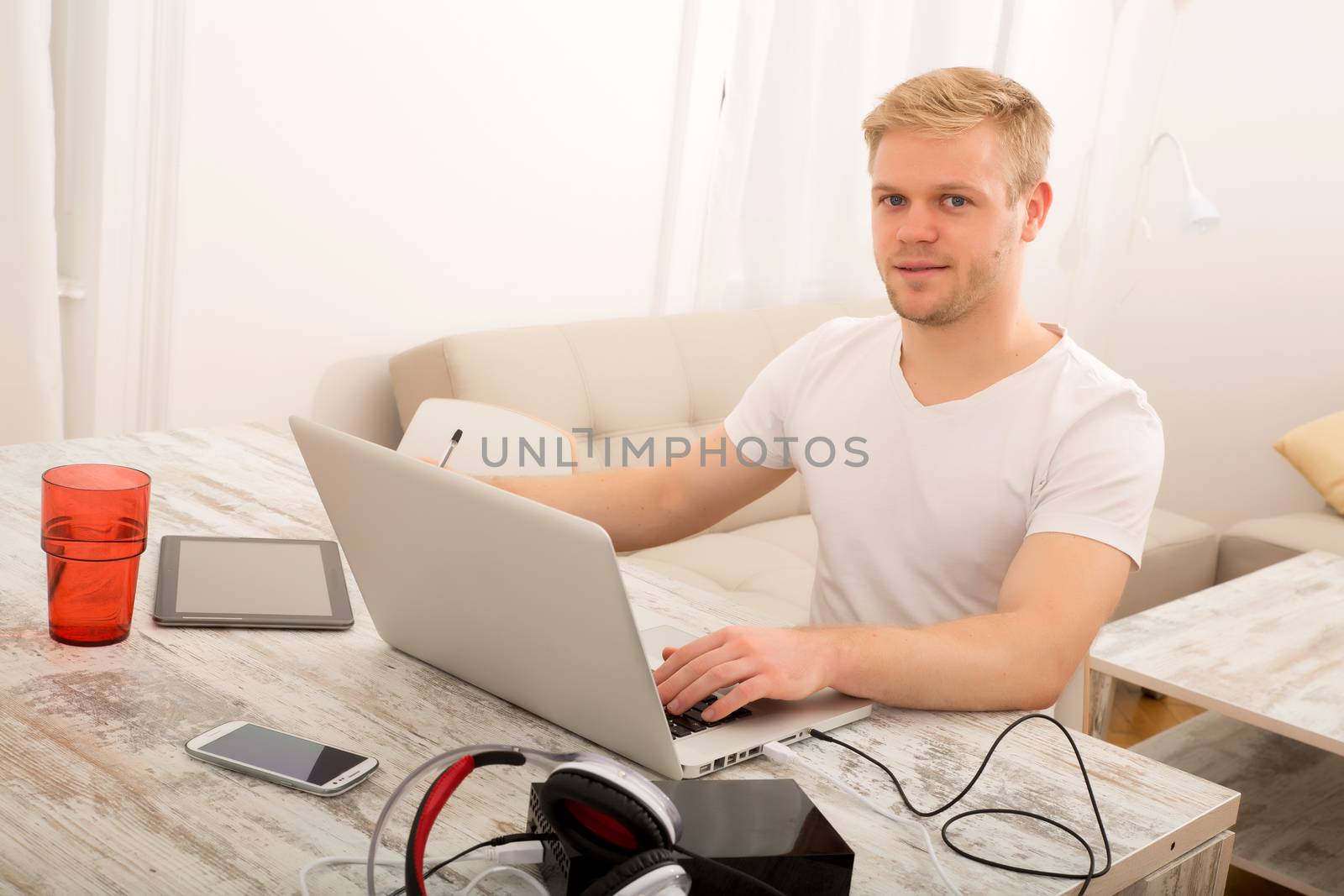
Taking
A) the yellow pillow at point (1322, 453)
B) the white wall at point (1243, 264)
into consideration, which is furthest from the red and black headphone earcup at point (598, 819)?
the white wall at point (1243, 264)

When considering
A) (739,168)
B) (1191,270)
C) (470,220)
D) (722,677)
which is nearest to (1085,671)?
(722,677)

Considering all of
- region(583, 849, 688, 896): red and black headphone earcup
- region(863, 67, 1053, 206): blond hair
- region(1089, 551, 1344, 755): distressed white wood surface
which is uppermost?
region(863, 67, 1053, 206): blond hair

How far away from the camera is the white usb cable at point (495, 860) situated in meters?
0.83

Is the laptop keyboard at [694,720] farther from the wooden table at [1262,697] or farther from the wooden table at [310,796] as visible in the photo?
the wooden table at [1262,697]

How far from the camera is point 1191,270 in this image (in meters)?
4.34

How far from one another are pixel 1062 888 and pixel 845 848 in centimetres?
16

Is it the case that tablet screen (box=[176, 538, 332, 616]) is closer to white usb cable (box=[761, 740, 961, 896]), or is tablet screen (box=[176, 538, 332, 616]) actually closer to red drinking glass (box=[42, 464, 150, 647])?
red drinking glass (box=[42, 464, 150, 647])

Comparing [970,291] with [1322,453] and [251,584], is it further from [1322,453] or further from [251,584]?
[1322,453]

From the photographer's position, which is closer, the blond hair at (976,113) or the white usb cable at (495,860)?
the white usb cable at (495,860)

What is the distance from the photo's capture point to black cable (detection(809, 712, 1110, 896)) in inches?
35.1

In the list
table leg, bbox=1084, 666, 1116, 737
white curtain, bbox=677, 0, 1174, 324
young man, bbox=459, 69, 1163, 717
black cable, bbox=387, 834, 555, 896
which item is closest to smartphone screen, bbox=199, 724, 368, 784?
black cable, bbox=387, 834, 555, 896

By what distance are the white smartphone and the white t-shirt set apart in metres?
0.77

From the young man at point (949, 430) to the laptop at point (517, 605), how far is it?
0.35 meters

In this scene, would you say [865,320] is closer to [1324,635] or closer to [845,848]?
[845,848]
